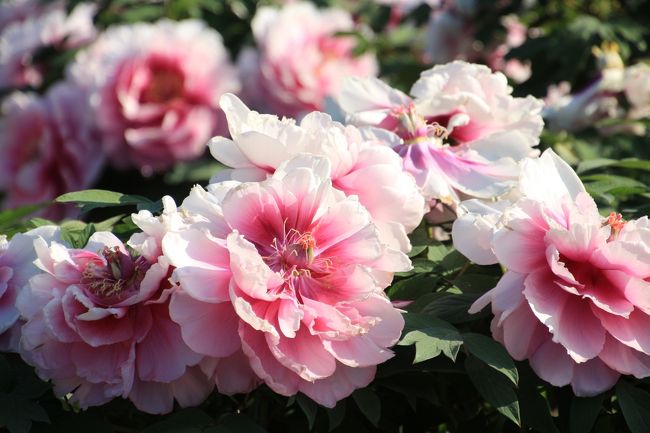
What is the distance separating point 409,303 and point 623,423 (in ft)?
0.86

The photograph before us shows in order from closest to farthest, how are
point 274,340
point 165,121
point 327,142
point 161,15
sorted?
point 274,340 → point 327,142 → point 165,121 → point 161,15

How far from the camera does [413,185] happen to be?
1.03 meters

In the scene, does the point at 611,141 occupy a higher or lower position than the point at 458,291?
lower

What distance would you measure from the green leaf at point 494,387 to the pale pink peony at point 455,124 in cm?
19

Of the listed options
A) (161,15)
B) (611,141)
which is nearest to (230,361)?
(611,141)

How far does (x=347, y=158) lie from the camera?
1.02 meters

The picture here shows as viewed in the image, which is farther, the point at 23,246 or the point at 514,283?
the point at 23,246

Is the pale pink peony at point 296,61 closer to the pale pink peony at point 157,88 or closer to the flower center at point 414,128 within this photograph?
the pale pink peony at point 157,88

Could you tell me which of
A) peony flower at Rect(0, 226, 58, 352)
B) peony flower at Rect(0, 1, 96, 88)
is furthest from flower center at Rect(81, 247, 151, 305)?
peony flower at Rect(0, 1, 96, 88)

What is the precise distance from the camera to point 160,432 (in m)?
0.95

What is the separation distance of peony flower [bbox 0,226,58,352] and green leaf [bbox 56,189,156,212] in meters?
0.04

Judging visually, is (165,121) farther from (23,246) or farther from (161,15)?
(23,246)

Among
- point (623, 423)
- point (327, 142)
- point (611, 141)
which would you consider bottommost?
point (611, 141)

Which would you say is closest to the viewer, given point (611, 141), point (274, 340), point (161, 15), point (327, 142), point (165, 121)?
point (274, 340)
